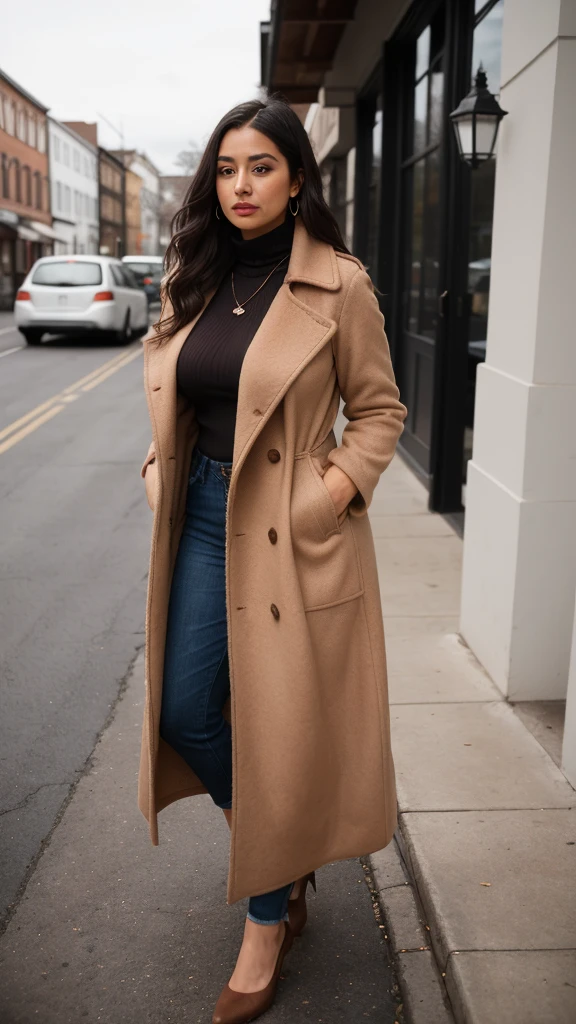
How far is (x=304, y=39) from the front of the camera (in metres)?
11.9

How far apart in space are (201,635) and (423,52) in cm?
767

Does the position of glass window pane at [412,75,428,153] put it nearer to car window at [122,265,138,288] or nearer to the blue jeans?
the blue jeans

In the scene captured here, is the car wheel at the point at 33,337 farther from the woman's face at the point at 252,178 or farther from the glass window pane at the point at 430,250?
the woman's face at the point at 252,178

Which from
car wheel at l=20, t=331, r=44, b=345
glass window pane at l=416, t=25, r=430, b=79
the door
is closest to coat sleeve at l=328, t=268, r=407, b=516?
the door

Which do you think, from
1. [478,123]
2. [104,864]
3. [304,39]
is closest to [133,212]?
[304,39]

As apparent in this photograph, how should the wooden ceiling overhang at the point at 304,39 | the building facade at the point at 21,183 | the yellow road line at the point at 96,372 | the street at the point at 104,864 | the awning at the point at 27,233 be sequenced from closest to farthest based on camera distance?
the street at the point at 104,864 → the wooden ceiling overhang at the point at 304,39 → the yellow road line at the point at 96,372 → the building facade at the point at 21,183 → the awning at the point at 27,233

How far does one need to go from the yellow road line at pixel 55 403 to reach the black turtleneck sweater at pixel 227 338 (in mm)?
7829

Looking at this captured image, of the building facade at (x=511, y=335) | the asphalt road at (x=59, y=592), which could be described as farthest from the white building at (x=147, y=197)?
the building facade at (x=511, y=335)

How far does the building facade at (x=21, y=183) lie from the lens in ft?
147

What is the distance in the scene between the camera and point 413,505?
7648mm

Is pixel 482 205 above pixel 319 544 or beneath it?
above

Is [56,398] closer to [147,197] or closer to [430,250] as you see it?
[430,250]

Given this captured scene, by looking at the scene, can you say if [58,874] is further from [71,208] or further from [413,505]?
[71,208]

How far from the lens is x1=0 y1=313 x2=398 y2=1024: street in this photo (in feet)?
8.38
